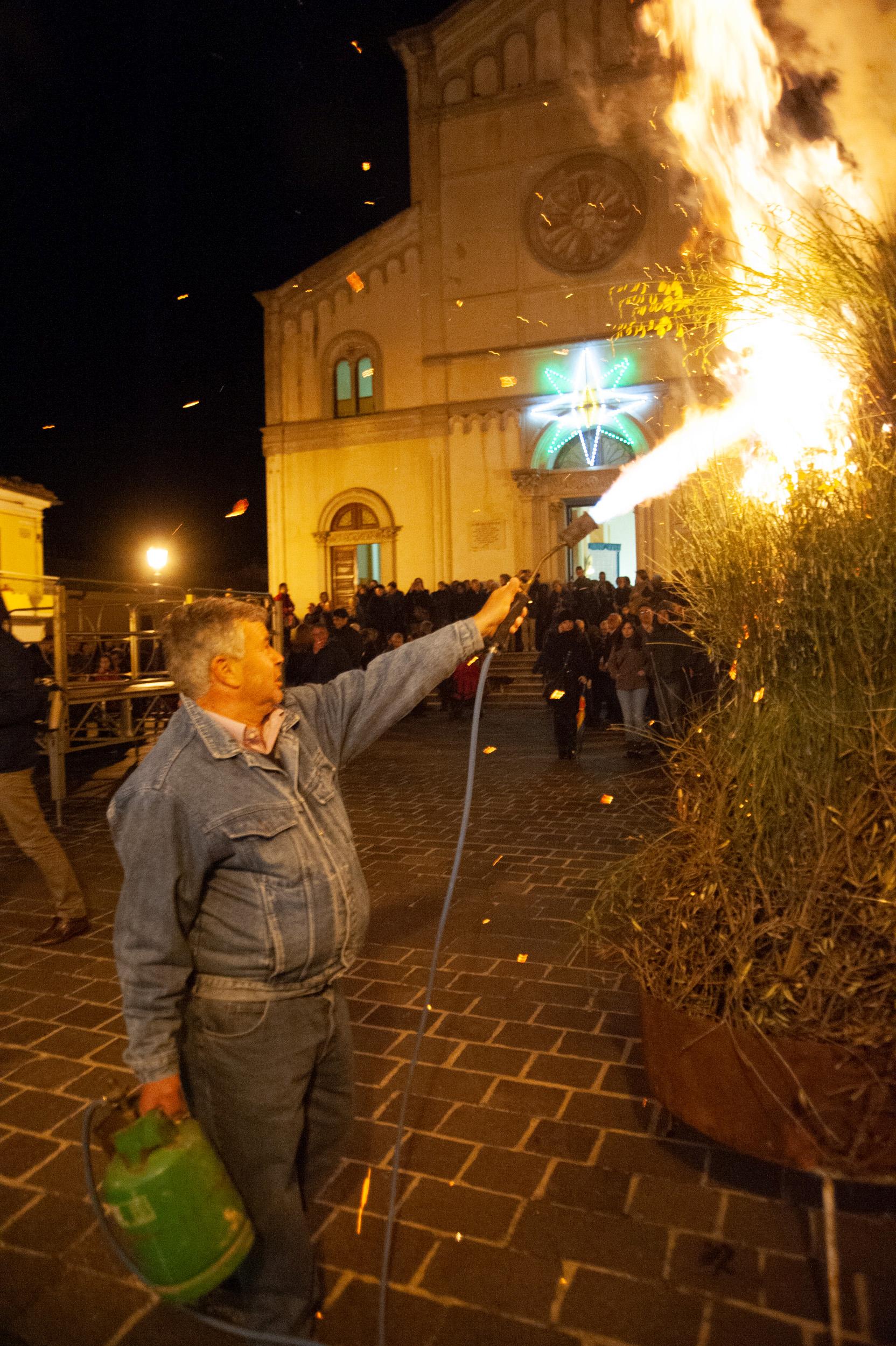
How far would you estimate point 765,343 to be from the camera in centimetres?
395

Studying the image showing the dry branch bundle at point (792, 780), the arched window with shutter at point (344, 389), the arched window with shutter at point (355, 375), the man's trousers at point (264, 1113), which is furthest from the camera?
the arched window with shutter at point (344, 389)

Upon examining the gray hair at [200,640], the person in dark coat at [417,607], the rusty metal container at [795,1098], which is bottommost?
the rusty metal container at [795,1098]

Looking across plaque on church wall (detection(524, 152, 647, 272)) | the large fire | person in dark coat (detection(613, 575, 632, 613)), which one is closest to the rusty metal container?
the large fire

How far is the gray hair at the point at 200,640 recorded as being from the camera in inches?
92.5

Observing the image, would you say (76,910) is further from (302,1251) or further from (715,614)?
(715,614)

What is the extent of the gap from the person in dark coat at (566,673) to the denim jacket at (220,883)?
29.9 ft

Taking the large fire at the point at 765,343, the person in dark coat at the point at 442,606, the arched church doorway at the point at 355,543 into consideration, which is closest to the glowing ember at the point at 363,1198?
the large fire at the point at 765,343

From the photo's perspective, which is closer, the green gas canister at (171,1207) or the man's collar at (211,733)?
Answer: the green gas canister at (171,1207)

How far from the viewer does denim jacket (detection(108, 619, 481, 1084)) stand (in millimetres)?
2121

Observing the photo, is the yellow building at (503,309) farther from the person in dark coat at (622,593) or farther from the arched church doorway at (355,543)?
the person in dark coat at (622,593)

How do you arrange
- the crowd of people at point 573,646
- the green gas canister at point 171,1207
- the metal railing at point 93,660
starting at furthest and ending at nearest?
the crowd of people at point 573,646, the metal railing at point 93,660, the green gas canister at point 171,1207

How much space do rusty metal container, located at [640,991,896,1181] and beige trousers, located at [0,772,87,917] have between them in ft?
13.3

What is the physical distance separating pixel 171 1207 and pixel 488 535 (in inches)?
877

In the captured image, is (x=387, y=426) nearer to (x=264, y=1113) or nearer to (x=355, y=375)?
(x=355, y=375)
